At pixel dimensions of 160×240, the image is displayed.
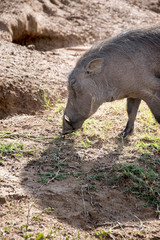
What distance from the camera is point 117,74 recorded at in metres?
3.78

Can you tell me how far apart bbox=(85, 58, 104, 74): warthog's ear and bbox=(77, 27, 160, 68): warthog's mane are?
0.11 m

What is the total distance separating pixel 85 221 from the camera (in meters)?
2.68

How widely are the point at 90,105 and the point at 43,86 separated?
5.77ft

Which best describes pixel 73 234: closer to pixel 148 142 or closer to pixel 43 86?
pixel 148 142

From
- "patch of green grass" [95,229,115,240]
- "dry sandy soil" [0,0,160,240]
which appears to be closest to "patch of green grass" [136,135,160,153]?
"dry sandy soil" [0,0,160,240]

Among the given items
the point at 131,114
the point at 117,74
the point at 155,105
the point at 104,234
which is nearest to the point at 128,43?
the point at 117,74

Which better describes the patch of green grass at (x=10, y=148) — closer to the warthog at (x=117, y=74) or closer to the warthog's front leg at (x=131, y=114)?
the warthog at (x=117, y=74)

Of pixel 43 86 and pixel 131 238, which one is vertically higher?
pixel 131 238

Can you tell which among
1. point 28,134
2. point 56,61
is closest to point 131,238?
point 28,134

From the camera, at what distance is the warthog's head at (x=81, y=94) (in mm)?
3837

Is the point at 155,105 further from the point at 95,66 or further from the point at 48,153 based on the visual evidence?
the point at 48,153

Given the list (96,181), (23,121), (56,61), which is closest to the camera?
(96,181)

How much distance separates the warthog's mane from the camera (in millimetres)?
3822

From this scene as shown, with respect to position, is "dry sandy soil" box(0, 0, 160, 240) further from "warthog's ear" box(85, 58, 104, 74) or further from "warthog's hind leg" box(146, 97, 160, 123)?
"warthog's ear" box(85, 58, 104, 74)
